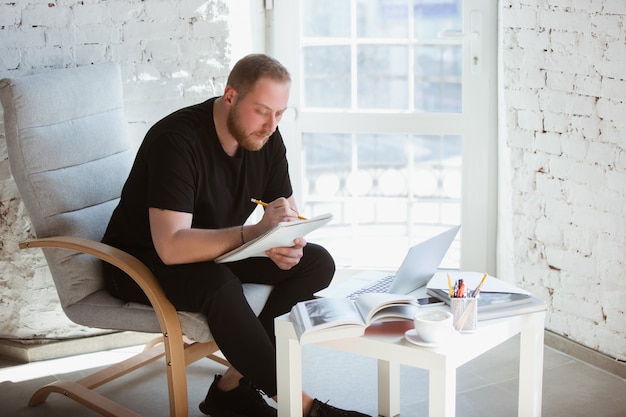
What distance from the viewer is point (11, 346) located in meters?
3.21

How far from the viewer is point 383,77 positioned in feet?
11.6

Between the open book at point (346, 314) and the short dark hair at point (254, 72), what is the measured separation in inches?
28.0

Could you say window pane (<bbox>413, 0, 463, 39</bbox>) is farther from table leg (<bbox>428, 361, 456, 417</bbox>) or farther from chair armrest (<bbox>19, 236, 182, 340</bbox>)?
table leg (<bbox>428, 361, 456, 417</bbox>)

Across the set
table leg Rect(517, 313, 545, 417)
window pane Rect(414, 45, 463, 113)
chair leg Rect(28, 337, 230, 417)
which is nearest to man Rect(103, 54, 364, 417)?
chair leg Rect(28, 337, 230, 417)

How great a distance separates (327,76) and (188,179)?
126 cm

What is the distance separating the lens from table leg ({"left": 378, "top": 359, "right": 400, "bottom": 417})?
2.62 meters

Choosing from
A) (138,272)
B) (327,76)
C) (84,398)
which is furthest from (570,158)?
(84,398)

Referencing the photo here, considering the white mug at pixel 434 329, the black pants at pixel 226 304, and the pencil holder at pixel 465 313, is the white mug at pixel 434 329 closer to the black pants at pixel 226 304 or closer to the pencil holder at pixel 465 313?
the pencil holder at pixel 465 313

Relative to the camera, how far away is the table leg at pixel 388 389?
2620 mm

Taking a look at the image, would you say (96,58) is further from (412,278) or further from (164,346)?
(412,278)

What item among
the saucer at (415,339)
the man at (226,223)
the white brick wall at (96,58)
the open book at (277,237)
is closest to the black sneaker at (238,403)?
the man at (226,223)

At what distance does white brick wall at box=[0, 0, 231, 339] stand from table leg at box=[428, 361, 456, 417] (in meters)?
1.77

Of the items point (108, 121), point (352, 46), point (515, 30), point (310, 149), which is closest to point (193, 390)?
point (108, 121)

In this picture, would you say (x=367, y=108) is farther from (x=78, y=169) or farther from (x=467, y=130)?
(x=78, y=169)
